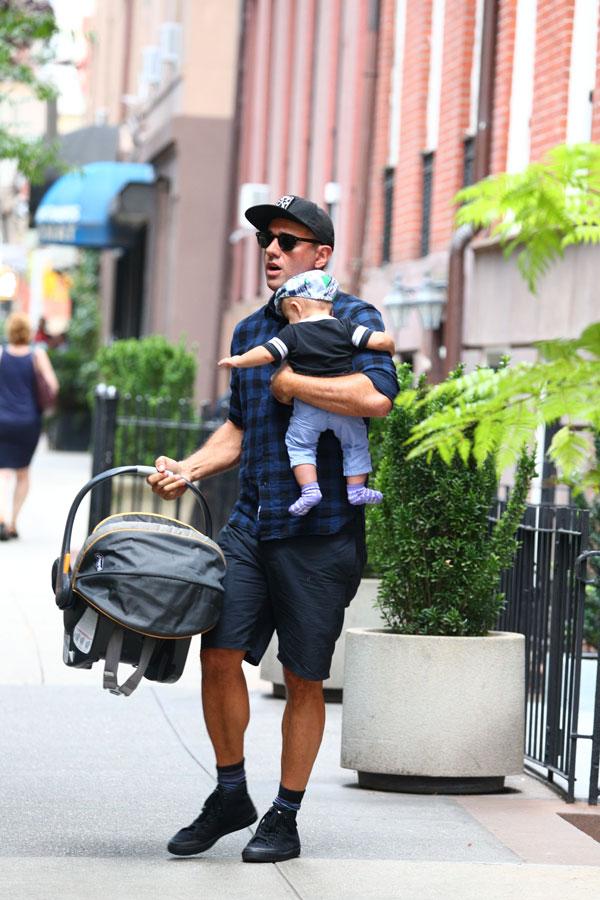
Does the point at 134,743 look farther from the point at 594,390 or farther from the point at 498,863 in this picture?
the point at 594,390

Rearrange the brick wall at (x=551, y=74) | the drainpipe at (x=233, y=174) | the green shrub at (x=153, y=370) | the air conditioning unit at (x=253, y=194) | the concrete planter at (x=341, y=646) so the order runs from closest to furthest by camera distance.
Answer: the concrete planter at (x=341, y=646) → the brick wall at (x=551, y=74) → the green shrub at (x=153, y=370) → the air conditioning unit at (x=253, y=194) → the drainpipe at (x=233, y=174)

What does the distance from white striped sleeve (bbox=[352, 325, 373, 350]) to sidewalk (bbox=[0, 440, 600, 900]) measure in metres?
1.59

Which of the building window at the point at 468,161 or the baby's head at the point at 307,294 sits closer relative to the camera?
the baby's head at the point at 307,294

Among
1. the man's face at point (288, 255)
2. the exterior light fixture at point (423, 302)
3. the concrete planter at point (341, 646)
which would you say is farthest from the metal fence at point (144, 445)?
the man's face at point (288, 255)

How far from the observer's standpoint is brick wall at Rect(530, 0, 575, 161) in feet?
43.1

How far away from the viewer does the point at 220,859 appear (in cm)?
584

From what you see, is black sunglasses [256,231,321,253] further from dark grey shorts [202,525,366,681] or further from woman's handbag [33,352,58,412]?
woman's handbag [33,352,58,412]

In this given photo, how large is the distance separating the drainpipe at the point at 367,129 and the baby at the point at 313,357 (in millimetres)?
13297

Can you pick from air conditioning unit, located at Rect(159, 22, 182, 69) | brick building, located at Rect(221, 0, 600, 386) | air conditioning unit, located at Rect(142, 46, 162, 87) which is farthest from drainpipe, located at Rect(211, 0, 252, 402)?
air conditioning unit, located at Rect(142, 46, 162, 87)

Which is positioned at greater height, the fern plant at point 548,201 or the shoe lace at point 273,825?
the fern plant at point 548,201

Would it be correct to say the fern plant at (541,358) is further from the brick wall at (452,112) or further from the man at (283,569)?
the brick wall at (452,112)

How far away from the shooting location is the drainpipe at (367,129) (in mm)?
19000

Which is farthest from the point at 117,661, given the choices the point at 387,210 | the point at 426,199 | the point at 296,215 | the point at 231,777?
the point at 387,210

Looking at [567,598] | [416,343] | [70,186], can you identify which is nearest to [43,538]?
[416,343]
